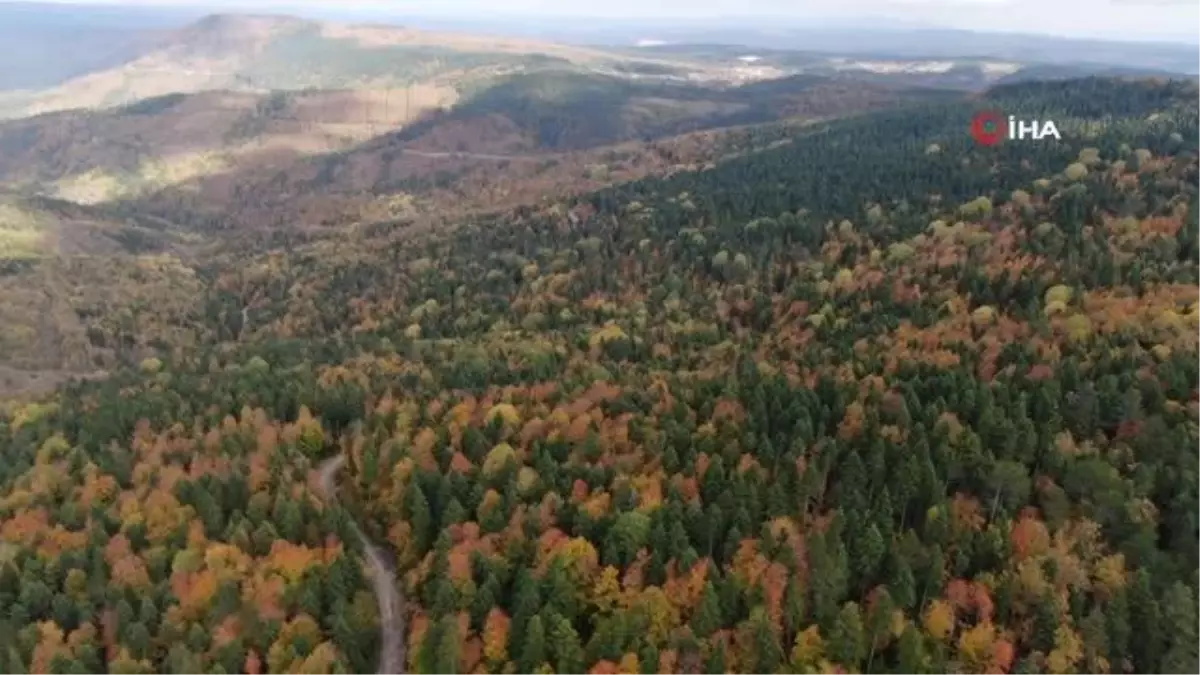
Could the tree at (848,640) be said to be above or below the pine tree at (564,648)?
above

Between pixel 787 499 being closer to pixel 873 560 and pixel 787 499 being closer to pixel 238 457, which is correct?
pixel 873 560

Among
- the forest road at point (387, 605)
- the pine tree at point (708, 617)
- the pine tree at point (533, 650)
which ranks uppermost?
the pine tree at point (708, 617)

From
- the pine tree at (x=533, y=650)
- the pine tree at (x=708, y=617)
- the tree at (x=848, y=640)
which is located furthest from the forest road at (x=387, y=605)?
the tree at (x=848, y=640)

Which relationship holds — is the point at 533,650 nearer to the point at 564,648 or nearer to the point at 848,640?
the point at 564,648

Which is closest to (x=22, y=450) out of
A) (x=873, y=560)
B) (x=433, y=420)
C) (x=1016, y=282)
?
(x=433, y=420)

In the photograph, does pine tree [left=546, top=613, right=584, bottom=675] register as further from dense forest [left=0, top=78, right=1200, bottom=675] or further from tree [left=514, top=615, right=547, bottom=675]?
tree [left=514, top=615, right=547, bottom=675]

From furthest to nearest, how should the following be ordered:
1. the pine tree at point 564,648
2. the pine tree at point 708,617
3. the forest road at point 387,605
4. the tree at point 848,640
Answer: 1. the forest road at point 387,605
2. the pine tree at point 708,617
3. the pine tree at point 564,648
4. the tree at point 848,640

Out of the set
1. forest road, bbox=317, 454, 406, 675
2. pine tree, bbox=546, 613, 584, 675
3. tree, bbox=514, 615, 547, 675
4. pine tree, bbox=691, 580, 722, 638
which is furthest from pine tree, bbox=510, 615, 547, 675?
forest road, bbox=317, 454, 406, 675

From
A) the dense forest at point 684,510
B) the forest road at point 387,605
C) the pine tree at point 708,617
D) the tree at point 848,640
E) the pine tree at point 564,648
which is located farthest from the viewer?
the forest road at point 387,605

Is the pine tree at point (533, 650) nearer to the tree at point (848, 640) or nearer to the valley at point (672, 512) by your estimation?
the valley at point (672, 512)

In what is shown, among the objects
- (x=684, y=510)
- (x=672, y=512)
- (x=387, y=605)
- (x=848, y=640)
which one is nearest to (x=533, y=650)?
(x=672, y=512)
